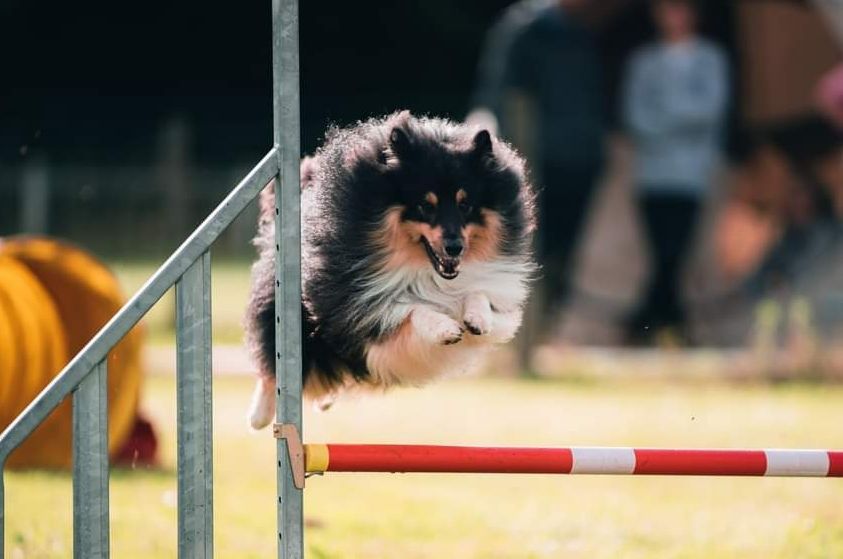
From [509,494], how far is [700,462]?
131 inches

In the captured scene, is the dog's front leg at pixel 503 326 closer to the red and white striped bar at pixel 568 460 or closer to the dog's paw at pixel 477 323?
the dog's paw at pixel 477 323

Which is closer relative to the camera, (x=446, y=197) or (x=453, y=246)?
(x=453, y=246)

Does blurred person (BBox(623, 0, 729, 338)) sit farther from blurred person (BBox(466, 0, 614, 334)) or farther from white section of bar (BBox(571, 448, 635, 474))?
white section of bar (BBox(571, 448, 635, 474))

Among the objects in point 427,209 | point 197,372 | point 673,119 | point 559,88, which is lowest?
point 197,372

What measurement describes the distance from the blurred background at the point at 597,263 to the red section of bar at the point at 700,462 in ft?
4.71

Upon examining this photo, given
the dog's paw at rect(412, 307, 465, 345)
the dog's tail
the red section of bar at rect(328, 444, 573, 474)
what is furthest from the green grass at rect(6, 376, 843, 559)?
the red section of bar at rect(328, 444, 573, 474)

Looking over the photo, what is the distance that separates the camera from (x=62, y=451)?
7.49 m

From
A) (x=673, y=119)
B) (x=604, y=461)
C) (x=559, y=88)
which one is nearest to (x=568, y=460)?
(x=604, y=461)

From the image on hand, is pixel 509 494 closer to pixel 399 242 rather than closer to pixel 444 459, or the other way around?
pixel 399 242

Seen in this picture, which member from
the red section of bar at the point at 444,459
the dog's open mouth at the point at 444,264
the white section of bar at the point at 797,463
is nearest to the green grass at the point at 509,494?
the dog's open mouth at the point at 444,264

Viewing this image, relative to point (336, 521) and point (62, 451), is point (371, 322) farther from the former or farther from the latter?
point (62, 451)

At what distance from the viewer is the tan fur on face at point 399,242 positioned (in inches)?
182

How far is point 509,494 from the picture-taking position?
7.17 metres

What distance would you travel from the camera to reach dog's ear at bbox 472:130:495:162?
459 centimetres
